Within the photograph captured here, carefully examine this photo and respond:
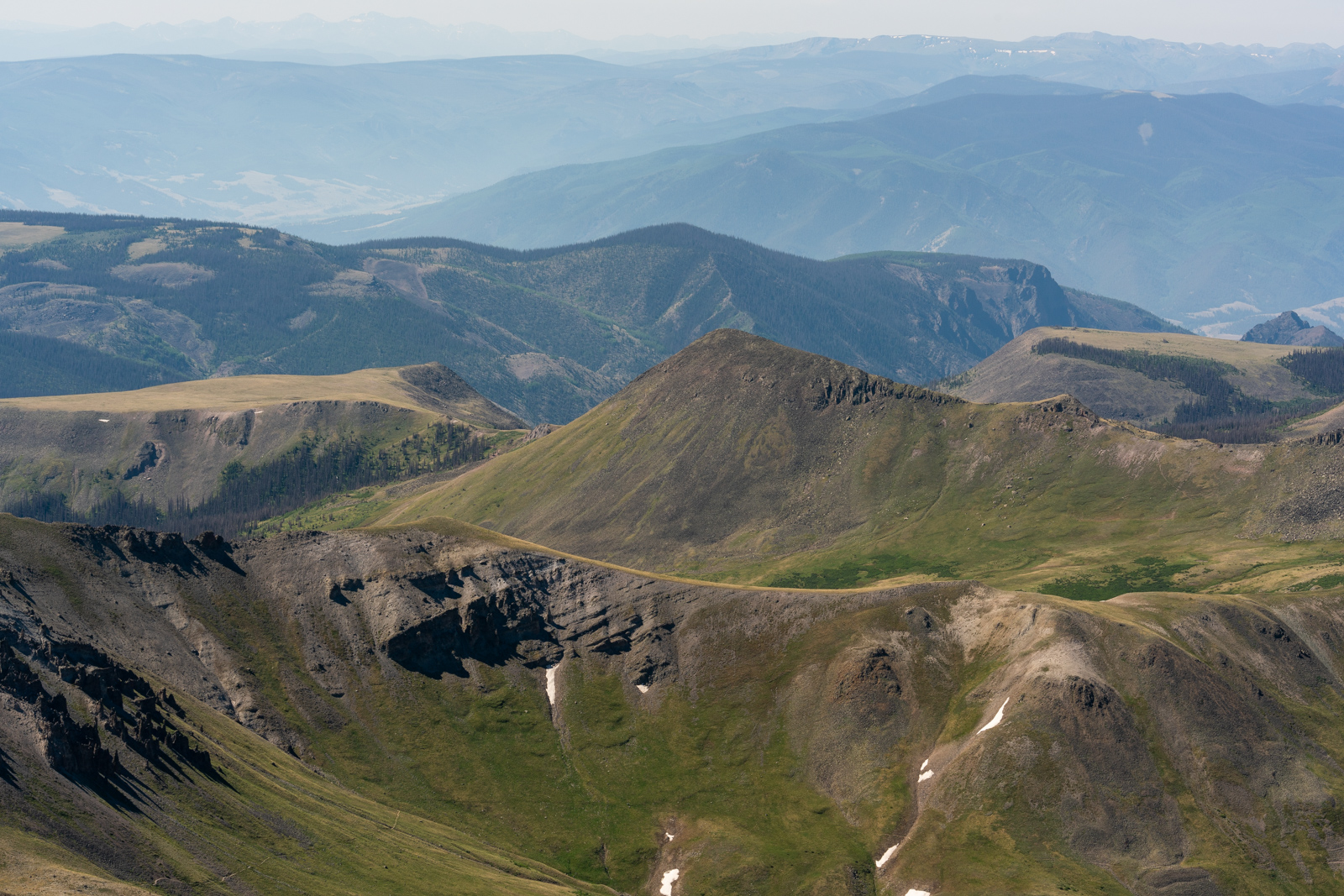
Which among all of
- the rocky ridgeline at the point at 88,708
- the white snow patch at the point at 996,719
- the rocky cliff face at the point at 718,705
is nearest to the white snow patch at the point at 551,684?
the rocky cliff face at the point at 718,705

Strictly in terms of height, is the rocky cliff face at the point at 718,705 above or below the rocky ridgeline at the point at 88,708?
below

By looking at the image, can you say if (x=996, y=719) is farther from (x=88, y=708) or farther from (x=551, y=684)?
(x=88, y=708)

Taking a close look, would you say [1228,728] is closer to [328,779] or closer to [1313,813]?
[1313,813]

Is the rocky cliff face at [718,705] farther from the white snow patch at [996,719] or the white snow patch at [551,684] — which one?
the white snow patch at [551,684]

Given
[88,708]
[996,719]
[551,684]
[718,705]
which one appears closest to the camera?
[88,708]

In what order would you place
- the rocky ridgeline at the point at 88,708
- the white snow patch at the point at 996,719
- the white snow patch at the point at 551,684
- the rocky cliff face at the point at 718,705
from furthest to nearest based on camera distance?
the white snow patch at the point at 551,684 < the white snow patch at the point at 996,719 < the rocky cliff face at the point at 718,705 < the rocky ridgeline at the point at 88,708

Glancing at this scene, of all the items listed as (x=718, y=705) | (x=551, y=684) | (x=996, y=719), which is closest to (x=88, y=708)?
(x=551, y=684)
